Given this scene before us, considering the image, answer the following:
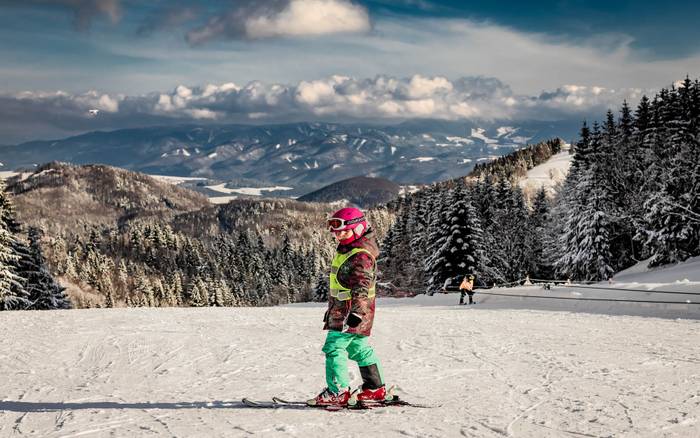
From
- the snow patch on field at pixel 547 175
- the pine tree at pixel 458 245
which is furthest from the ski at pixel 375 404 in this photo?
the snow patch on field at pixel 547 175

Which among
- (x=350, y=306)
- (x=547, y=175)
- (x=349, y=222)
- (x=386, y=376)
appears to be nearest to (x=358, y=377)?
(x=386, y=376)

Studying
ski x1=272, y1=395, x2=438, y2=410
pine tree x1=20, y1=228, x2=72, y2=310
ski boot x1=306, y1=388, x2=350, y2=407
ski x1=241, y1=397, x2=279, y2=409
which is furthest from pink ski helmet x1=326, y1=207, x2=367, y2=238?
pine tree x1=20, y1=228, x2=72, y2=310

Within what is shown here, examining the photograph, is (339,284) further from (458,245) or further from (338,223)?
(458,245)

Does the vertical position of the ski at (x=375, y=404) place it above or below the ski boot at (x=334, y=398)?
below

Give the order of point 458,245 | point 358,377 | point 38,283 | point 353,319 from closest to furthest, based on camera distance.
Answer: point 353,319 < point 358,377 < point 38,283 < point 458,245

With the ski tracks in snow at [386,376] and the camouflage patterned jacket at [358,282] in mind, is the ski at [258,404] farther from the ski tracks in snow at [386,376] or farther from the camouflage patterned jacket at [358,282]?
the camouflage patterned jacket at [358,282]

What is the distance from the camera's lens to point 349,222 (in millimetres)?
5070

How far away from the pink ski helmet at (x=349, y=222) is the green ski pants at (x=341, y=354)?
1132 millimetres

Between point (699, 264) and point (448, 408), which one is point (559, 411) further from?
point (699, 264)

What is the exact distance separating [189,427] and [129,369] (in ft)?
11.0

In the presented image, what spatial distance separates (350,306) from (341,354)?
595mm

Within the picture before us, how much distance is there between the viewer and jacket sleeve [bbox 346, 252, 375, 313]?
4961mm

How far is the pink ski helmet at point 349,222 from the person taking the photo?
16.5ft

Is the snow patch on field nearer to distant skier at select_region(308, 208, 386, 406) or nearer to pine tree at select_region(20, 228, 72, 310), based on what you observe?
pine tree at select_region(20, 228, 72, 310)
